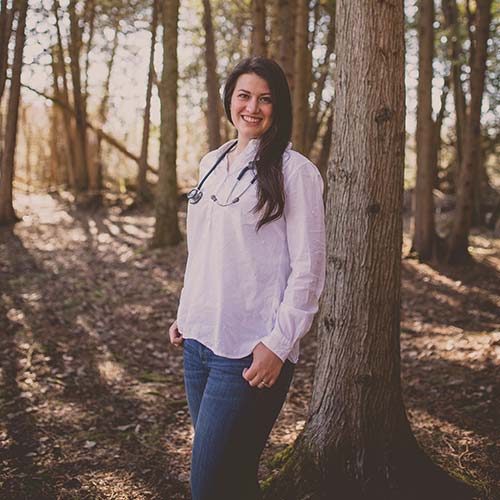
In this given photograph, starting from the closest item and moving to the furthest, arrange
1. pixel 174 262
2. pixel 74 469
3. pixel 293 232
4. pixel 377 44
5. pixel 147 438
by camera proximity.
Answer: pixel 293 232, pixel 377 44, pixel 74 469, pixel 147 438, pixel 174 262

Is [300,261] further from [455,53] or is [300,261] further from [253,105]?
[455,53]

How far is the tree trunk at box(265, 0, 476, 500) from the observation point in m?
3.04

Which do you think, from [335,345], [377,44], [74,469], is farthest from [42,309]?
[377,44]

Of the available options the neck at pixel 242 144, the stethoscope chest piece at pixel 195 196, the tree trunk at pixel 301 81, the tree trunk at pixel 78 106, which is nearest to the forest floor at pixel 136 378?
the stethoscope chest piece at pixel 195 196

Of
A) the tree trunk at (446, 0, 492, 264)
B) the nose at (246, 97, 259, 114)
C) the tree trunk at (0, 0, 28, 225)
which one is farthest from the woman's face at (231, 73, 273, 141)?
the tree trunk at (0, 0, 28, 225)

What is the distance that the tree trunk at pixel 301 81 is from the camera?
868 cm

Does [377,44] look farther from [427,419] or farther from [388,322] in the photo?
[427,419]

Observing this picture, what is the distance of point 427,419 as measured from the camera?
4.88 meters

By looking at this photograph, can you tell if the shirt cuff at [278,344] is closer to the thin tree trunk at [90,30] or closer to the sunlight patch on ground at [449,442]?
the sunlight patch on ground at [449,442]

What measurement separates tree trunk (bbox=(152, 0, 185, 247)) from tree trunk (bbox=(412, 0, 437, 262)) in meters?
4.84

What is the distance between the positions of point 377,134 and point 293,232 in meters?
1.02

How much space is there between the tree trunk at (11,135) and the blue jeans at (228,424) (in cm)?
1168

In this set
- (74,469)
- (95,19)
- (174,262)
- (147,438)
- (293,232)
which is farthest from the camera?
(95,19)

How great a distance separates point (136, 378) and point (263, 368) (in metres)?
4.11
